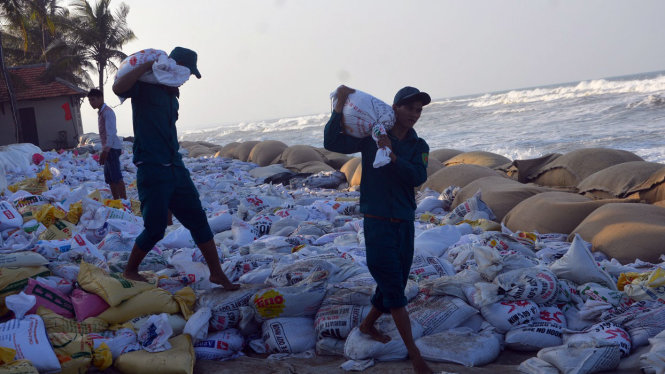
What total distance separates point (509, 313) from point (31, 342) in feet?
6.68

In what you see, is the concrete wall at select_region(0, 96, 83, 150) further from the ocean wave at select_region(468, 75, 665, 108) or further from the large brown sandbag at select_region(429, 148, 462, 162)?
the ocean wave at select_region(468, 75, 665, 108)

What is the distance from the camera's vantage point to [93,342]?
2.30m

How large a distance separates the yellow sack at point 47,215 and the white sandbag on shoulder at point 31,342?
186cm

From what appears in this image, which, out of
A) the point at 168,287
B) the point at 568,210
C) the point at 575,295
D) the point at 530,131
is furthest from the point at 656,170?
the point at 530,131

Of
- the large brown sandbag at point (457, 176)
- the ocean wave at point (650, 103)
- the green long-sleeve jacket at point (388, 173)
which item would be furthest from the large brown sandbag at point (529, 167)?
the ocean wave at point (650, 103)

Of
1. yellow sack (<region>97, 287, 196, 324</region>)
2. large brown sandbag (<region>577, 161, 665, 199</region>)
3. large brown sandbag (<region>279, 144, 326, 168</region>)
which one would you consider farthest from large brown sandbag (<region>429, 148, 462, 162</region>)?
yellow sack (<region>97, 287, 196, 324</region>)

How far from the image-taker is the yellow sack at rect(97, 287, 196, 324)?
2562 millimetres

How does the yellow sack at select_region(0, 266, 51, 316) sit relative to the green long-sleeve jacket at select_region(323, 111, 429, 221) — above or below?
below

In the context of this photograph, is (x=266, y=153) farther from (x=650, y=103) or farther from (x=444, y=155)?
(x=650, y=103)

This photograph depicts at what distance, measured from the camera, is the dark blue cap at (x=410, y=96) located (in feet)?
7.03

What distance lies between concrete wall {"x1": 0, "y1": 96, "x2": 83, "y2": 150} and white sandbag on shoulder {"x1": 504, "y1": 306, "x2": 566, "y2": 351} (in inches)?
735

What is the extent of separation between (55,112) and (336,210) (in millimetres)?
16282

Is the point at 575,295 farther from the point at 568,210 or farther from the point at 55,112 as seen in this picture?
the point at 55,112

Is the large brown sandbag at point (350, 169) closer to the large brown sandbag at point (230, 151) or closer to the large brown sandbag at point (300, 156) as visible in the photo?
the large brown sandbag at point (300, 156)
